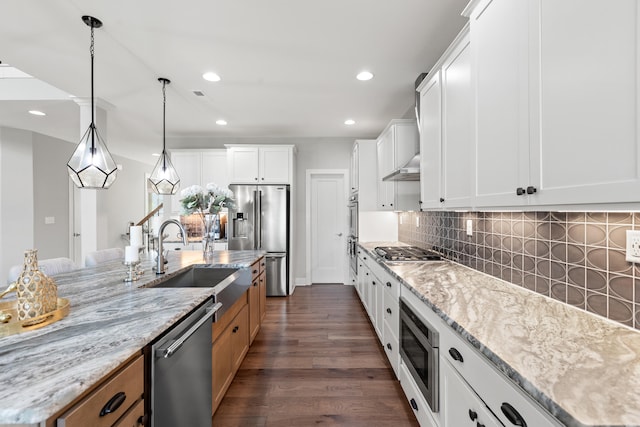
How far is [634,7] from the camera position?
730mm

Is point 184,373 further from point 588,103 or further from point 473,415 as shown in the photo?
point 588,103

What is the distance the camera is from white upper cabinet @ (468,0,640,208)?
30.0 inches

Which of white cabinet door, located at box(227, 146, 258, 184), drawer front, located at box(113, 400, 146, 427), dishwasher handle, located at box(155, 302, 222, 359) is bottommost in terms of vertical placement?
drawer front, located at box(113, 400, 146, 427)

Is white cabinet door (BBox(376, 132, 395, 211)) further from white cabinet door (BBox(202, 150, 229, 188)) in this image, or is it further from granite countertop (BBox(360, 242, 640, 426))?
white cabinet door (BBox(202, 150, 229, 188))

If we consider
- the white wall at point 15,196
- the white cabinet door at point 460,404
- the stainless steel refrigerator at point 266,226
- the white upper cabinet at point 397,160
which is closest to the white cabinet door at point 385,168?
the white upper cabinet at point 397,160

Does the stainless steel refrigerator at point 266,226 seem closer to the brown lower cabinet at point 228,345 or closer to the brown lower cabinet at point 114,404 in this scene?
the brown lower cabinet at point 228,345

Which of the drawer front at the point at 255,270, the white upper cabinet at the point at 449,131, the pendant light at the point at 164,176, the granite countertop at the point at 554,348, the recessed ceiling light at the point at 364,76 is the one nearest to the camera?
the granite countertop at the point at 554,348

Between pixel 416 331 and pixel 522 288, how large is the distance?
632 mm

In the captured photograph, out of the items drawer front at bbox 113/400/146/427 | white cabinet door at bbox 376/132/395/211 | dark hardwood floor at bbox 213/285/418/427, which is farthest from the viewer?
white cabinet door at bbox 376/132/395/211

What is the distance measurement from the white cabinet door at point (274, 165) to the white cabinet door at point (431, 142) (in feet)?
8.86

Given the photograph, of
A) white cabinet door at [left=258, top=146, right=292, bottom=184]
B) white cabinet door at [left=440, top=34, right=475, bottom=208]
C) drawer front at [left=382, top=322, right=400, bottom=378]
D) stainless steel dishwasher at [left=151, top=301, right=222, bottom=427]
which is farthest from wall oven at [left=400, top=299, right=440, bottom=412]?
white cabinet door at [left=258, top=146, right=292, bottom=184]

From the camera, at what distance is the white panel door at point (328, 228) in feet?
17.4

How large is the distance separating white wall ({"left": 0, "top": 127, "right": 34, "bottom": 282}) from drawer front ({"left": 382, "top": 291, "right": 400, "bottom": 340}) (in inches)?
231

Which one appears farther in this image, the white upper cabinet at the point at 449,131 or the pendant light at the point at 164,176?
the pendant light at the point at 164,176
